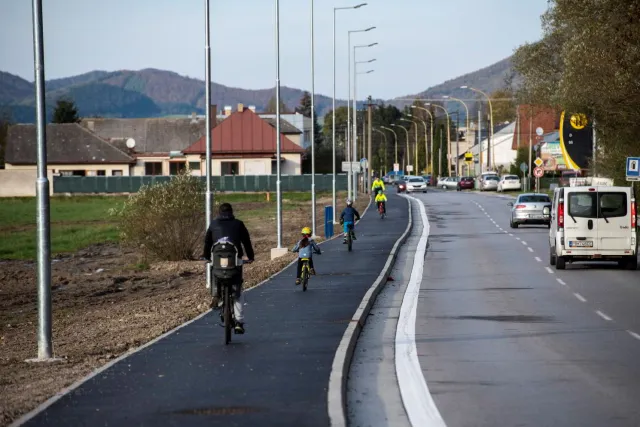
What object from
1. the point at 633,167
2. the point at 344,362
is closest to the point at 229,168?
the point at 633,167

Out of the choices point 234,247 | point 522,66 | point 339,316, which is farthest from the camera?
point 522,66

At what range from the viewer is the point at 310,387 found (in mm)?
11414

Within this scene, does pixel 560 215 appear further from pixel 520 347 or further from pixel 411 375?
pixel 411 375

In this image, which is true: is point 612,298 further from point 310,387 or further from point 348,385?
point 310,387

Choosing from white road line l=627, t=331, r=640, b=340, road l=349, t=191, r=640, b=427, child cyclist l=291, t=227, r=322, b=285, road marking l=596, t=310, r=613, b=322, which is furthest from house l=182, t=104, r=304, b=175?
white road line l=627, t=331, r=640, b=340

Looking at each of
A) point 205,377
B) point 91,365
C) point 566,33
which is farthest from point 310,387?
point 566,33

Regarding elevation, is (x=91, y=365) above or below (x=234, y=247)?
below

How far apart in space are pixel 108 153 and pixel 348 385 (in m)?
106

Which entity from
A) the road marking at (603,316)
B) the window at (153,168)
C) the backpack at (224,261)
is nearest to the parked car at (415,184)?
the window at (153,168)

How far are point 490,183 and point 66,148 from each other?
40.7 meters

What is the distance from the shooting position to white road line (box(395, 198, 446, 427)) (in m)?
10.8

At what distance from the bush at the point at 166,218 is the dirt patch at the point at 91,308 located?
66cm

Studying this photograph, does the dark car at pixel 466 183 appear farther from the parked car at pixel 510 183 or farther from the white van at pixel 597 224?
the white van at pixel 597 224

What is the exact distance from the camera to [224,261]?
51.3 ft
